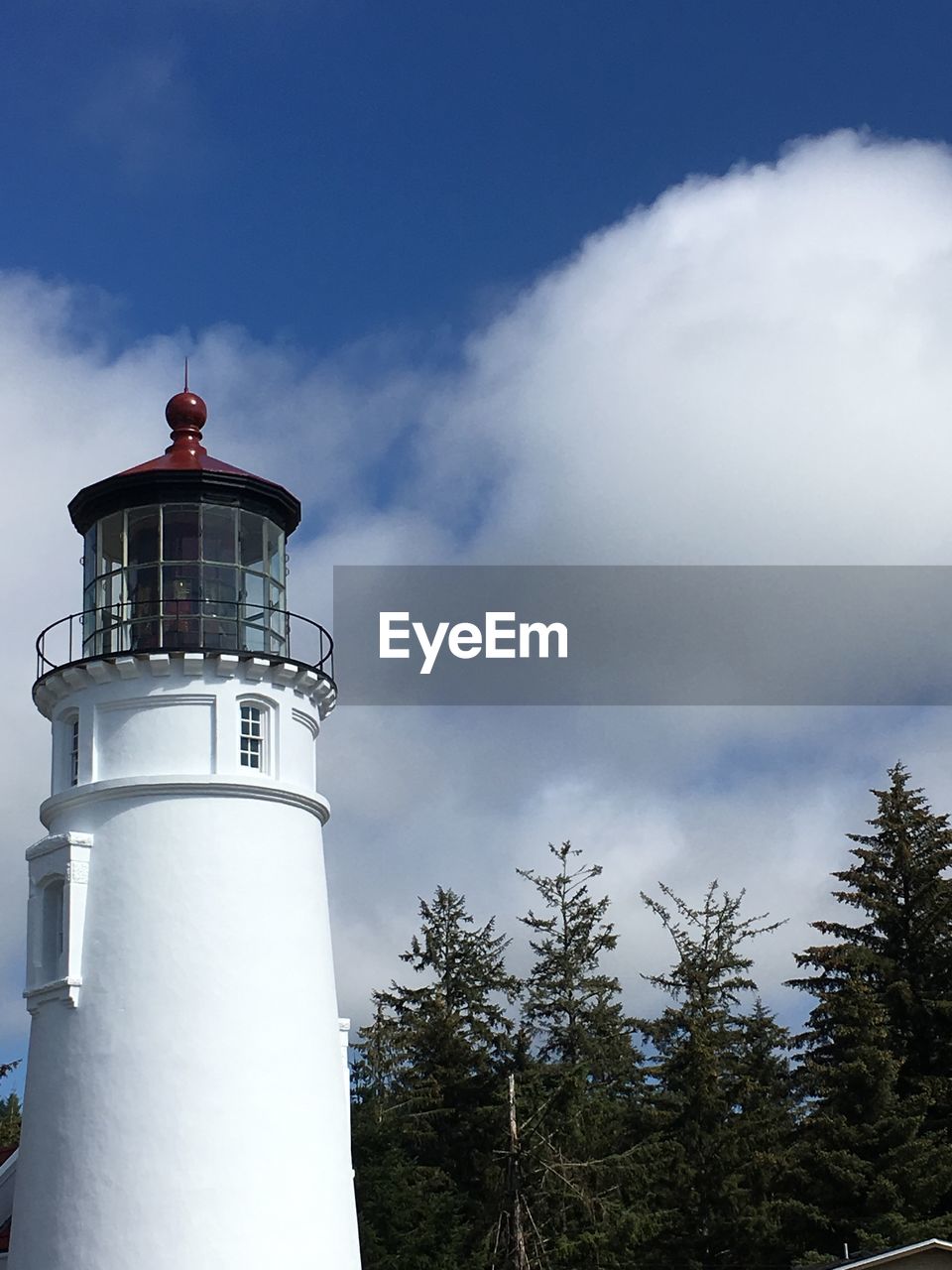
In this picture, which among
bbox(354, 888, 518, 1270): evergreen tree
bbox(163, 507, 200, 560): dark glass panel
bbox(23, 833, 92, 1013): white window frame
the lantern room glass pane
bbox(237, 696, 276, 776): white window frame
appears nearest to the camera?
bbox(23, 833, 92, 1013): white window frame

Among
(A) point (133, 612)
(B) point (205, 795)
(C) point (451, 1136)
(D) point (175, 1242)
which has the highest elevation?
(A) point (133, 612)

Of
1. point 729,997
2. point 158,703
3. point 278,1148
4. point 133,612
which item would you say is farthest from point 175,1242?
point 729,997

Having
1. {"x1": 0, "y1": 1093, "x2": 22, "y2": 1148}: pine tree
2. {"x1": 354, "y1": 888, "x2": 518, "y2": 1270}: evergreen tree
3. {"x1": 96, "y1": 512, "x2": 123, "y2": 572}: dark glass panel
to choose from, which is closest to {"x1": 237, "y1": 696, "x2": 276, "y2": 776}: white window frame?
{"x1": 96, "y1": 512, "x2": 123, "y2": 572}: dark glass panel

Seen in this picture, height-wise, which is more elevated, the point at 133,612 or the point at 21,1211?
the point at 133,612

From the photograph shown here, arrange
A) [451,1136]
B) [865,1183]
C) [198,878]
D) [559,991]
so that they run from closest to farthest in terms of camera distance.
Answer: [198,878] < [865,1183] < [451,1136] < [559,991]

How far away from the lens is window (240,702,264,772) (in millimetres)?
19734

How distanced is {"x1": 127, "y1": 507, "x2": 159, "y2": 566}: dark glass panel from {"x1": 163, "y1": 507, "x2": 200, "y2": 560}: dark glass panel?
0.40 feet

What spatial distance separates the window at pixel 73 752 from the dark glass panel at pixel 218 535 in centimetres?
263

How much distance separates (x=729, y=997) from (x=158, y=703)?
1013 inches

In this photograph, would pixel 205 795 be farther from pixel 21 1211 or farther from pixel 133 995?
pixel 21 1211

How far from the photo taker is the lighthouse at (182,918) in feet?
59.2

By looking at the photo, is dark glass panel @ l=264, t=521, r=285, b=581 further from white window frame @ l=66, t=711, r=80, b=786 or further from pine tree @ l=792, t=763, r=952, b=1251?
pine tree @ l=792, t=763, r=952, b=1251

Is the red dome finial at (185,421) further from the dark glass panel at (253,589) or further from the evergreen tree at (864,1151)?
the evergreen tree at (864,1151)

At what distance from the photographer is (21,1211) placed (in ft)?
61.2
